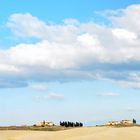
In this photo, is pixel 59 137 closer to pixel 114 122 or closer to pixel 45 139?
pixel 45 139

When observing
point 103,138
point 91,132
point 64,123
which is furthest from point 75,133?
point 64,123

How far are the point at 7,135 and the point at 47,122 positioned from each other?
50.9 m

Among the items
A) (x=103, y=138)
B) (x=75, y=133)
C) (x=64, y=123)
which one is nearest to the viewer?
(x=103, y=138)

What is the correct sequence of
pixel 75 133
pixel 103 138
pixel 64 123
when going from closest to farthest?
1. pixel 103 138
2. pixel 75 133
3. pixel 64 123

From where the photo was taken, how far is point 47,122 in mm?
128500

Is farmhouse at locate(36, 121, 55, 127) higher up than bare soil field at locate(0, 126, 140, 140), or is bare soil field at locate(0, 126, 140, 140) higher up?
farmhouse at locate(36, 121, 55, 127)

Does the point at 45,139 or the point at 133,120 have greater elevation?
the point at 133,120

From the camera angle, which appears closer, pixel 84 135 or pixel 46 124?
pixel 84 135

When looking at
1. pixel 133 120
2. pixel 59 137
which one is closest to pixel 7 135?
pixel 59 137

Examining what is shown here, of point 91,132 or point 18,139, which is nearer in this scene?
point 18,139

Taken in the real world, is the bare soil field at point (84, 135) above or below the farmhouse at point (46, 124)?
below

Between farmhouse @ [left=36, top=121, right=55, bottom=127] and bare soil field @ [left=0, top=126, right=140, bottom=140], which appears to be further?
farmhouse @ [left=36, top=121, right=55, bottom=127]

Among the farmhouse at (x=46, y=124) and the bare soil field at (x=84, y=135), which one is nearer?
the bare soil field at (x=84, y=135)

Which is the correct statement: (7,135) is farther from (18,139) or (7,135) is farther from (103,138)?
(103,138)
